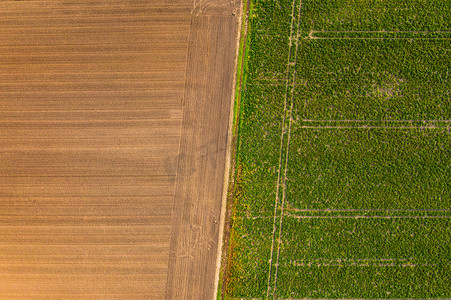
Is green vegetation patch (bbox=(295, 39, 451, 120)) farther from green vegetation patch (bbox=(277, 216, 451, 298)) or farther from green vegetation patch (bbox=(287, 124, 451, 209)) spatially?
green vegetation patch (bbox=(277, 216, 451, 298))

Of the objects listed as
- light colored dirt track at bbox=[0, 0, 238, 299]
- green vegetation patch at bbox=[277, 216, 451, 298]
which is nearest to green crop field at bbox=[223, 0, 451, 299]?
green vegetation patch at bbox=[277, 216, 451, 298]

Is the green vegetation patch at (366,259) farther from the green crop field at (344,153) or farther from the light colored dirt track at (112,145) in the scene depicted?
the light colored dirt track at (112,145)

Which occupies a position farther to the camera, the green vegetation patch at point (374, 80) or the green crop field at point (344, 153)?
the green vegetation patch at point (374, 80)

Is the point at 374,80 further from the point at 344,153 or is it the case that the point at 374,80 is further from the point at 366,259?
the point at 366,259

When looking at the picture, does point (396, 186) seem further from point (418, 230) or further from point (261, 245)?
point (261, 245)

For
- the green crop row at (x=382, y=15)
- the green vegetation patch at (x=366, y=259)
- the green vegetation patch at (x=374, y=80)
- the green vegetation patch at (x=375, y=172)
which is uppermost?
the green crop row at (x=382, y=15)

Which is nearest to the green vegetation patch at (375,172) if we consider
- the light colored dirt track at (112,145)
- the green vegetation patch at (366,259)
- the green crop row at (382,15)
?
the green vegetation patch at (366,259)

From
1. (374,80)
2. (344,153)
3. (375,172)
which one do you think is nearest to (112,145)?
(344,153)
